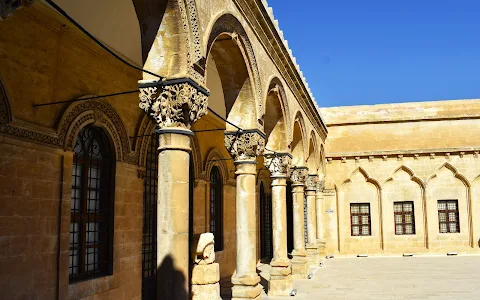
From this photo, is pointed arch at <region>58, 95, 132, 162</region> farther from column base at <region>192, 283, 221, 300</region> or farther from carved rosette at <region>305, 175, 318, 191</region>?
carved rosette at <region>305, 175, 318, 191</region>

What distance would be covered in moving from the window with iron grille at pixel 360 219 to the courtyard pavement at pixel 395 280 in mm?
2872

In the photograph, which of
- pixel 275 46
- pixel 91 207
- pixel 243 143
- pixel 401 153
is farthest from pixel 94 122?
pixel 401 153

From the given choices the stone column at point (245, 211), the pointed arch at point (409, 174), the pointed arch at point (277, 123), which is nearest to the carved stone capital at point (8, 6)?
the stone column at point (245, 211)

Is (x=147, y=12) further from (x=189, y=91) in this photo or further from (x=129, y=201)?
(x=129, y=201)

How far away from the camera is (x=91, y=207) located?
8914 mm

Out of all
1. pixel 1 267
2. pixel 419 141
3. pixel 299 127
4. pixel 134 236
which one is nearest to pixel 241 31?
pixel 134 236

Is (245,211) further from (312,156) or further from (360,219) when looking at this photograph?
(360,219)

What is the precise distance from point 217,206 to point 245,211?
6009 mm

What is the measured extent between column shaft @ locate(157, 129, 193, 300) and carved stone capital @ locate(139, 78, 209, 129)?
0.19 meters

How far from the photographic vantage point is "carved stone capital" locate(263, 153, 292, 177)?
38.4 feet

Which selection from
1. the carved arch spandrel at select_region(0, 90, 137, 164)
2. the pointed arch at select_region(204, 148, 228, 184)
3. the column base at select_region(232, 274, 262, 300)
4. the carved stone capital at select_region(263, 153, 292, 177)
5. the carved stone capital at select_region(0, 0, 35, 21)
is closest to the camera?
the carved stone capital at select_region(0, 0, 35, 21)

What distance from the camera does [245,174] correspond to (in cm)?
920

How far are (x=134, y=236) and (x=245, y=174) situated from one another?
2.68 m

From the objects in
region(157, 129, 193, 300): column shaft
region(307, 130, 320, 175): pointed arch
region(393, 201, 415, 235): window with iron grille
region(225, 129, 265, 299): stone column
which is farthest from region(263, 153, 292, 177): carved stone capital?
region(393, 201, 415, 235): window with iron grille
